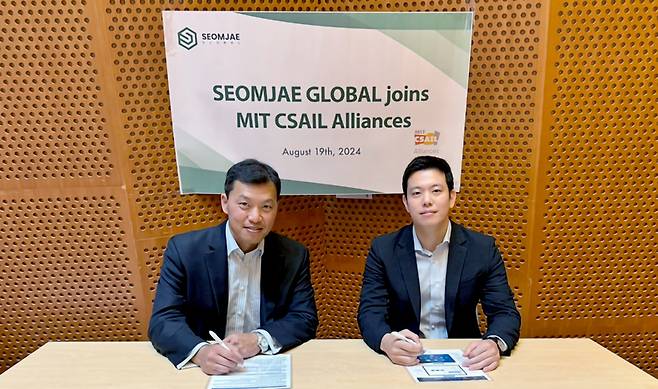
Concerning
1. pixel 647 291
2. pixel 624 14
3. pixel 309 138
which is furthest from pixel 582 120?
pixel 309 138

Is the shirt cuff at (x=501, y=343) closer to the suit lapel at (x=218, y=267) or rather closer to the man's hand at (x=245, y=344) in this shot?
the man's hand at (x=245, y=344)

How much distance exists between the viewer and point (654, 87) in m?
2.25

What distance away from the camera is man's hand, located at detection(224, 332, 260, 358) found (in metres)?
1.62

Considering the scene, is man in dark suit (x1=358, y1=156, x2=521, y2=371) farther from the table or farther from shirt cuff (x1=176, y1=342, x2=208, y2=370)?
shirt cuff (x1=176, y1=342, x2=208, y2=370)

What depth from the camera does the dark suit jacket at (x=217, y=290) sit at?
1744mm

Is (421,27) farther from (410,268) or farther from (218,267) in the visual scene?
(218,267)

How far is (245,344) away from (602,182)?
2004 mm

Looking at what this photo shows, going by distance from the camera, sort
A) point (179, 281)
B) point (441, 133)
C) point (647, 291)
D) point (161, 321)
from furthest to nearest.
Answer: point (647, 291) < point (441, 133) < point (179, 281) < point (161, 321)

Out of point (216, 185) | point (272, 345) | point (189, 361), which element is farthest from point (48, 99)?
point (272, 345)

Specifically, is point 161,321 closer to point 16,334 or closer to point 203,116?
point 203,116

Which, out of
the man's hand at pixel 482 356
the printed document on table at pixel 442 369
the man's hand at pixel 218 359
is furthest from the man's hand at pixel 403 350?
the man's hand at pixel 218 359

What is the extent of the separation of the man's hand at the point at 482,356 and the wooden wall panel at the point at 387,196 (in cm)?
98

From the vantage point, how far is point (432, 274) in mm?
1910

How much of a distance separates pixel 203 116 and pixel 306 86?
54cm
